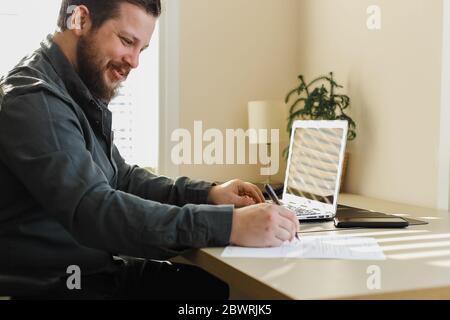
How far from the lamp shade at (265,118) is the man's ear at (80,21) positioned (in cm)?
120

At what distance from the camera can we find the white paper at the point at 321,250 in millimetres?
1103

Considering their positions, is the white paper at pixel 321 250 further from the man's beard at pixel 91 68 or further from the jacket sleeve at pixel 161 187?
the man's beard at pixel 91 68

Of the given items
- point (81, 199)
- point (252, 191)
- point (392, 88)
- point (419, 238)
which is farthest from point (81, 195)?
point (392, 88)

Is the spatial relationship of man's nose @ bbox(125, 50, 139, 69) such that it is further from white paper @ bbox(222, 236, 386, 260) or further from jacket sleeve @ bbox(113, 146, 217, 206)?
white paper @ bbox(222, 236, 386, 260)

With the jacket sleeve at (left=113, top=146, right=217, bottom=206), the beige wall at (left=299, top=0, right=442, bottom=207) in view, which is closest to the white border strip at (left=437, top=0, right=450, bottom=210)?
the beige wall at (left=299, top=0, right=442, bottom=207)

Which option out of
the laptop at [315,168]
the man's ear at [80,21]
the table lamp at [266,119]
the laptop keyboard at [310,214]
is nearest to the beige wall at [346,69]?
the table lamp at [266,119]

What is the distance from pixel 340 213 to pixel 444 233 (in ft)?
1.08

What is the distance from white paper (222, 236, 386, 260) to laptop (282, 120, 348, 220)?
0.28 m

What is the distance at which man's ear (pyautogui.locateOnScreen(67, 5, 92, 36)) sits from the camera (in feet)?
4.53

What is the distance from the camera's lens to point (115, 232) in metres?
1.10

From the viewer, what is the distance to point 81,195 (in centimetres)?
110


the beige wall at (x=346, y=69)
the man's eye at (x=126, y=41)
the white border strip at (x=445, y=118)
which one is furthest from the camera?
the beige wall at (x=346, y=69)

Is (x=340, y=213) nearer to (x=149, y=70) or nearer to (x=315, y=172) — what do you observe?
(x=315, y=172)
